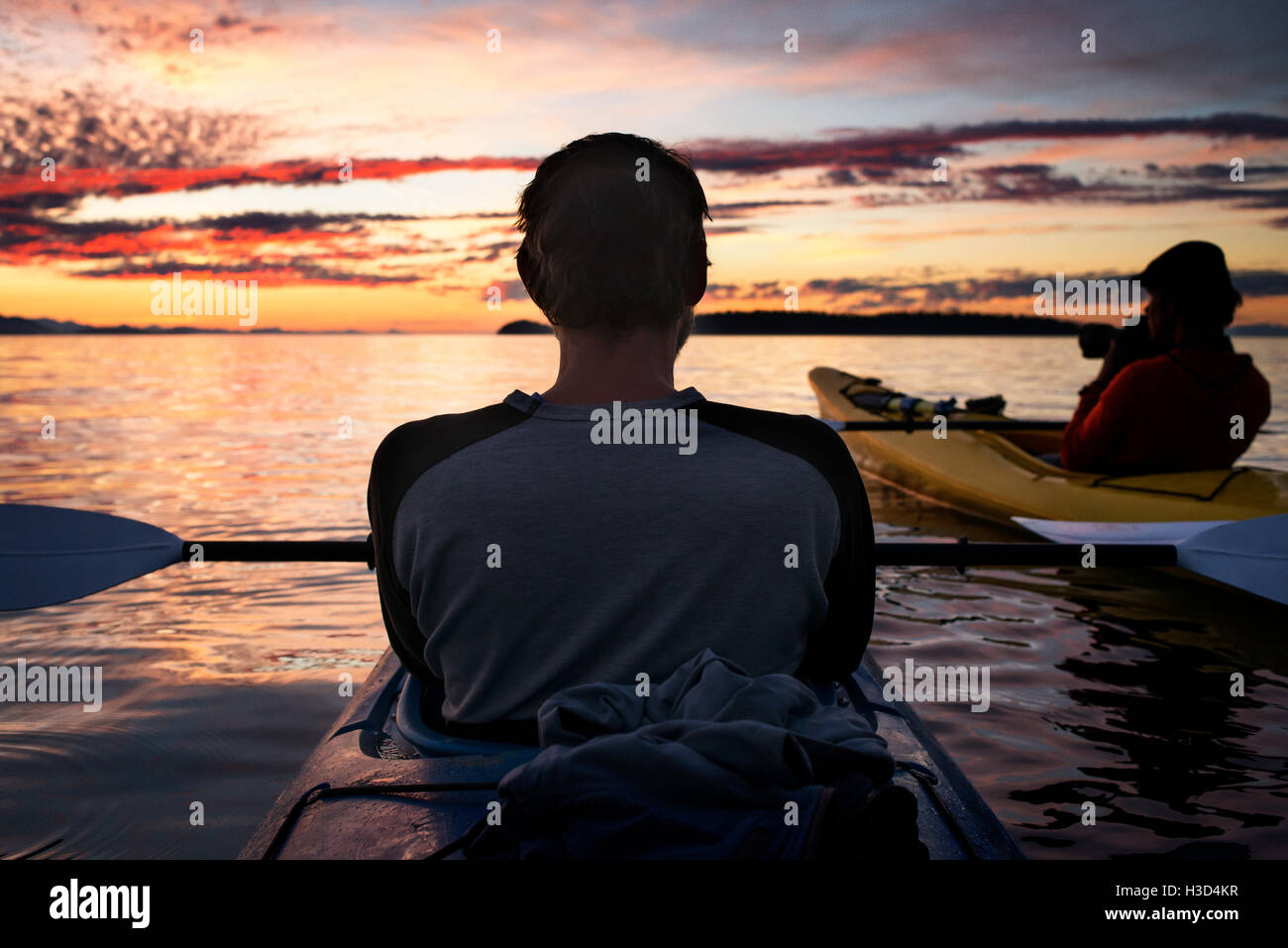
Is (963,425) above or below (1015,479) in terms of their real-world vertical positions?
above

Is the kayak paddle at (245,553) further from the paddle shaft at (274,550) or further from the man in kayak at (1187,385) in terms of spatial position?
the man in kayak at (1187,385)

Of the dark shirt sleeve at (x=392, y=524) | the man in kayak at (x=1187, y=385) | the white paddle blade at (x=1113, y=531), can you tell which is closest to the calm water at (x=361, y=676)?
the white paddle blade at (x=1113, y=531)

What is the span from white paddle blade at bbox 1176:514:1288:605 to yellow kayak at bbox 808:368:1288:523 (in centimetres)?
230

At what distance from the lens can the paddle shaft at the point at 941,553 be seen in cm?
349

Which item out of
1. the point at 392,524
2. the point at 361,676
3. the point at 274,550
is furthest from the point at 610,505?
the point at 361,676

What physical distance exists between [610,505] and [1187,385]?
215 inches

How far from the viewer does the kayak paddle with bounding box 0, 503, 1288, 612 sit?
3256 millimetres

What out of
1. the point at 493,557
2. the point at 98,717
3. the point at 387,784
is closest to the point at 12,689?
the point at 98,717

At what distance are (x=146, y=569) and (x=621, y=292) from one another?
9.29 ft

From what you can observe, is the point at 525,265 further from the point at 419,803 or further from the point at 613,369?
the point at 419,803

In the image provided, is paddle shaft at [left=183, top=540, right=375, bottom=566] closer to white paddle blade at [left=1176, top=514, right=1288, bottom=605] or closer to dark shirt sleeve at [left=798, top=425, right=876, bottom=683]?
dark shirt sleeve at [left=798, top=425, right=876, bottom=683]

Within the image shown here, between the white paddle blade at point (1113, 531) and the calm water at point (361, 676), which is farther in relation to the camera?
the white paddle blade at point (1113, 531)

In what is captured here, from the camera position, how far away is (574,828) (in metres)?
1.20

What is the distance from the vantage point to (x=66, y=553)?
11.0 ft
